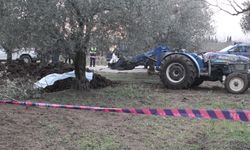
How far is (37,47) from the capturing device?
1110 cm

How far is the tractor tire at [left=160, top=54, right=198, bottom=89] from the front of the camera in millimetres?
14911

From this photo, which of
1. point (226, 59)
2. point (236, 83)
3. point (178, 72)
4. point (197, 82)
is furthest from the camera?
point (197, 82)

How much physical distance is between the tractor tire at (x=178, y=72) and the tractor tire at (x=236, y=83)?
1.14 m

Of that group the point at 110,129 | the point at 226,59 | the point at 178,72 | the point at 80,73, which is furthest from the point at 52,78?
the point at 110,129

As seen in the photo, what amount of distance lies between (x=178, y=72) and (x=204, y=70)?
831 mm

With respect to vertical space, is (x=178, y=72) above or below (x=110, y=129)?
above

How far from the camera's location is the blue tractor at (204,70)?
14258mm

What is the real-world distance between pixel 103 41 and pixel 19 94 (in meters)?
2.42

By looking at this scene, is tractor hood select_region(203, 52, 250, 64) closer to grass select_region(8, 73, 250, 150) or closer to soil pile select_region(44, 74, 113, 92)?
grass select_region(8, 73, 250, 150)

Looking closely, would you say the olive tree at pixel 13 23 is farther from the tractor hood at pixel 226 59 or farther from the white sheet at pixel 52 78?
the tractor hood at pixel 226 59

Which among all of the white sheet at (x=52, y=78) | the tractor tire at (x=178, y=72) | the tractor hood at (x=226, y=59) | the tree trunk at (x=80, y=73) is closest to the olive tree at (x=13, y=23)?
the tree trunk at (x=80, y=73)

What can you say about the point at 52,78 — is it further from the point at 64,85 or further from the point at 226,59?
the point at 226,59

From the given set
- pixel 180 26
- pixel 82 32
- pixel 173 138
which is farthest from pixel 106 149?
pixel 180 26

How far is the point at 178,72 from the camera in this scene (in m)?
15.3
